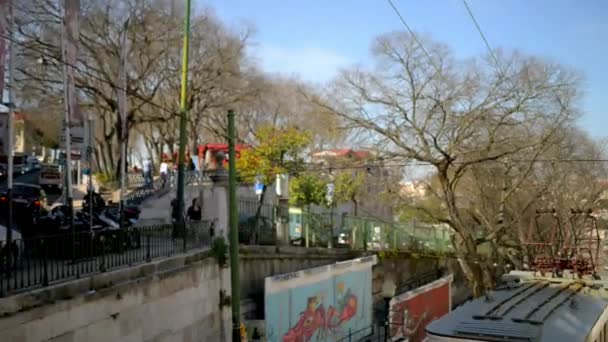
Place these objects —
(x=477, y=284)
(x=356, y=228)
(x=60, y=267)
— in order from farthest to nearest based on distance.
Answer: (x=477, y=284)
(x=356, y=228)
(x=60, y=267)

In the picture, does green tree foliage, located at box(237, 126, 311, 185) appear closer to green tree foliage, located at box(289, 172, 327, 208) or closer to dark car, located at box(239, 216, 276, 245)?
green tree foliage, located at box(289, 172, 327, 208)

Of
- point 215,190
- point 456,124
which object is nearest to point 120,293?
point 215,190

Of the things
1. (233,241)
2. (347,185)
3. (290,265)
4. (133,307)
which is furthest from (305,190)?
(133,307)

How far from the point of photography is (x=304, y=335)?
1708 cm

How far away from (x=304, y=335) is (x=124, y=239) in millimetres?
6635

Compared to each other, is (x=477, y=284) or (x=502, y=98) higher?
(x=502, y=98)

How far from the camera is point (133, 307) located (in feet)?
35.6

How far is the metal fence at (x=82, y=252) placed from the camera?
899cm

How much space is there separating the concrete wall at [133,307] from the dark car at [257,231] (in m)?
2.62

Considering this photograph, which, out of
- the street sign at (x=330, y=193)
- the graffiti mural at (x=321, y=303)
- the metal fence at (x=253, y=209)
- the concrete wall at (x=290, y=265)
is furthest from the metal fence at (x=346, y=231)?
the street sign at (x=330, y=193)

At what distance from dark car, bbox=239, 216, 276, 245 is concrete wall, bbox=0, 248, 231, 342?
8.60ft

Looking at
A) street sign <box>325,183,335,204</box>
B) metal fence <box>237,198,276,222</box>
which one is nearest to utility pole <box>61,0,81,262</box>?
Answer: metal fence <box>237,198,276,222</box>

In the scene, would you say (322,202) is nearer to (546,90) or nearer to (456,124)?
(456,124)

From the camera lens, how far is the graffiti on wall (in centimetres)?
1977
